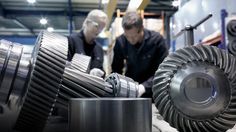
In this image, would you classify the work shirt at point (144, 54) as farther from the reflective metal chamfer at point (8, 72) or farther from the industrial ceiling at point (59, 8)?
the industrial ceiling at point (59, 8)

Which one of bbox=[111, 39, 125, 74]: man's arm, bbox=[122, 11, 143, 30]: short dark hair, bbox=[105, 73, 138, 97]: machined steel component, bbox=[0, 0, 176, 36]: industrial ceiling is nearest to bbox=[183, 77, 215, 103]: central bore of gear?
bbox=[105, 73, 138, 97]: machined steel component

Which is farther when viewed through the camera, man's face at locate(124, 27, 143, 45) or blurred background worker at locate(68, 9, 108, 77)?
blurred background worker at locate(68, 9, 108, 77)

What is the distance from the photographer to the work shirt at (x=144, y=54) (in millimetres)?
1688

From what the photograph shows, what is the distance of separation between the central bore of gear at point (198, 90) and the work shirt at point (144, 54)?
1105 millimetres

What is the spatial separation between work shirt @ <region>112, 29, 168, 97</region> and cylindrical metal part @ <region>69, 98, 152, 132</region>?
3.90 ft

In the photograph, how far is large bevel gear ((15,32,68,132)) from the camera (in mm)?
533

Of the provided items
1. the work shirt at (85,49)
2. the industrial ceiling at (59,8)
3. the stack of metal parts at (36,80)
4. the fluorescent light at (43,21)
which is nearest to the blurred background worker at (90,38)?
the work shirt at (85,49)

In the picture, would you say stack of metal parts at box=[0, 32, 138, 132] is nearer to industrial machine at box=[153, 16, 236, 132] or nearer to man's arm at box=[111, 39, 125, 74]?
industrial machine at box=[153, 16, 236, 132]

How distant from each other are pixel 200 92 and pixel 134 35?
1081 millimetres

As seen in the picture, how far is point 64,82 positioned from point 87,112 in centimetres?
20

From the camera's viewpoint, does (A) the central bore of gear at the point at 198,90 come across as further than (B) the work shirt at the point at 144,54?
No

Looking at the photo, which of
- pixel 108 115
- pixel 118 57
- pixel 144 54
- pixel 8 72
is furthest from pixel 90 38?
pixel 108 115

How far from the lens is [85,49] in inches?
69.1

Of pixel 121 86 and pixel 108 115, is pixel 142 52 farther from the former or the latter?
pixel 108 115
